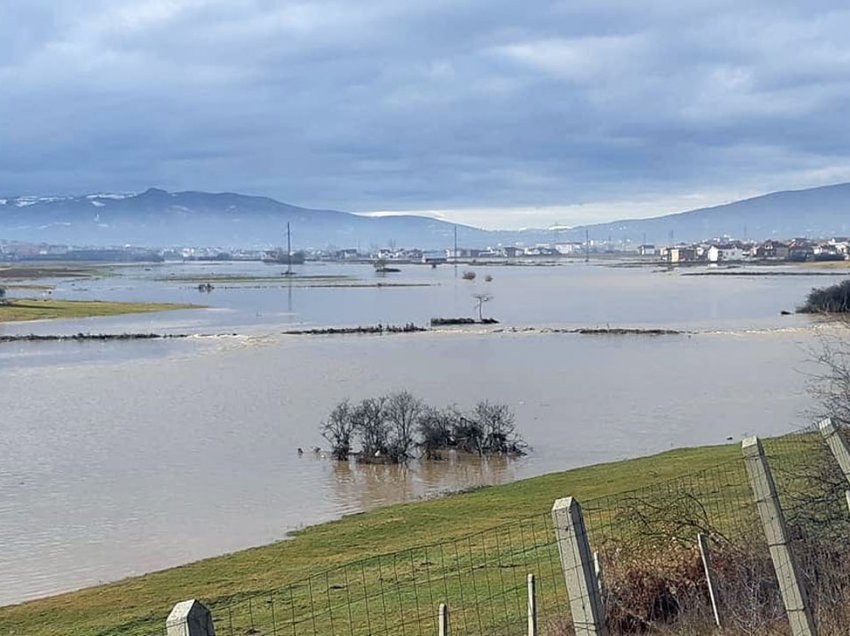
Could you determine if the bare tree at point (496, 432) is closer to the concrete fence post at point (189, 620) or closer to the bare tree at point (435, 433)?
the bare tree at point (435, 433)

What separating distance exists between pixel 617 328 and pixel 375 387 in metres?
25.5

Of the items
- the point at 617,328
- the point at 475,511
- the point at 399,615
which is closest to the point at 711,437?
the point at 475,511

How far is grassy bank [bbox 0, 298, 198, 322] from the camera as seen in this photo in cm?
7069

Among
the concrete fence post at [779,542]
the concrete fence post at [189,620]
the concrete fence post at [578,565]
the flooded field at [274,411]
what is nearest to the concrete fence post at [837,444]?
the concrete fence post at [779,542]

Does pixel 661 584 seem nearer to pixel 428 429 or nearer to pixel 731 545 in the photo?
pixel 731 545

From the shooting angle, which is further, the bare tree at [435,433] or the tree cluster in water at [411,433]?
the bare tree at [435,433]

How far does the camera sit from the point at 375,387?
3547 centimetres

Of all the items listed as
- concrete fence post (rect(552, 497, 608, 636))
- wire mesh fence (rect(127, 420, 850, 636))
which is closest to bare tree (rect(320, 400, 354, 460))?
wire mesh fence (rect(127, 420, 850, 636))

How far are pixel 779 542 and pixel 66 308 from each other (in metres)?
78.4

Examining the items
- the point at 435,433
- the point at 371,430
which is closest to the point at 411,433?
the point at 435,433

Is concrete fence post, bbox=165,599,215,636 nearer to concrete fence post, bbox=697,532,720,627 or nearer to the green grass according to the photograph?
concrete fence post, bbox=697,532,720,627

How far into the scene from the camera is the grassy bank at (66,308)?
70688 mm

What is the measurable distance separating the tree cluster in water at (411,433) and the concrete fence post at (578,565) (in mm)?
22639

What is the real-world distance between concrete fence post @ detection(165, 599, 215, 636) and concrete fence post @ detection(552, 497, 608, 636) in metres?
1.13
